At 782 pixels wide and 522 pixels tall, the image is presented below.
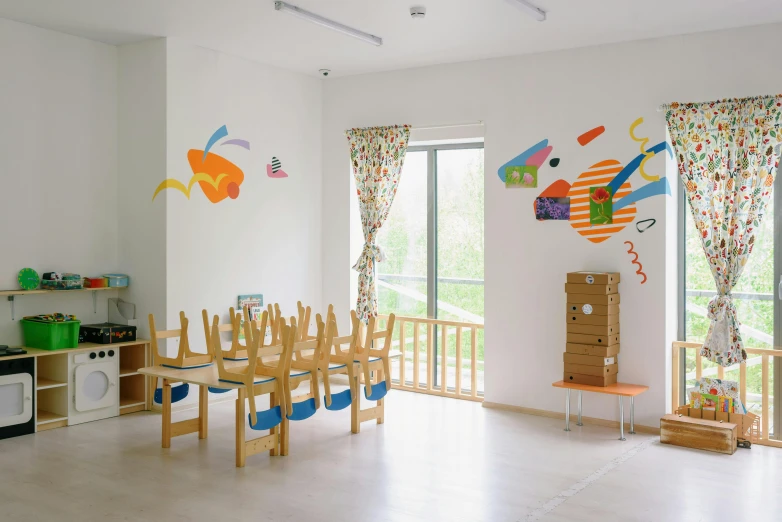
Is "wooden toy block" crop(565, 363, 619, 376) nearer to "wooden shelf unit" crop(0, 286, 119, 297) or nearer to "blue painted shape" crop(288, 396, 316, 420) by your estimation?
"blue painted shape" crop(288, 396, 316, 420)

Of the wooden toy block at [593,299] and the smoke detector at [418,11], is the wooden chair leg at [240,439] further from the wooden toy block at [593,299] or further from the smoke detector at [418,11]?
the smoke detector at [418,11]

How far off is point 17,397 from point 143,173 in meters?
1.98

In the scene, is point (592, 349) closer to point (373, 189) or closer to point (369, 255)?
point (369, 255)

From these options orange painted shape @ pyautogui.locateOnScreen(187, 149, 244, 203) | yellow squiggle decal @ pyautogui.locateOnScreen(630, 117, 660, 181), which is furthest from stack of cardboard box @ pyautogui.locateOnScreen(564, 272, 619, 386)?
orange painted shape @ pyautogui.locateOnScreen(187, 149, 244, 203)

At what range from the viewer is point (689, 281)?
5.72 metres

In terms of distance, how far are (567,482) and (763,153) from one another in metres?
2.68

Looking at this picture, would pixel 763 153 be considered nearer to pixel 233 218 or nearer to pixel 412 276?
pixel 412 276

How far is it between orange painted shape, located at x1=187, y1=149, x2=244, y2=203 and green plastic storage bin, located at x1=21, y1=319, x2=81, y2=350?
1520 mm

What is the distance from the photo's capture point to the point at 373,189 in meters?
6.86

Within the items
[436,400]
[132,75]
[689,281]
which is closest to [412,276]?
[436,400]

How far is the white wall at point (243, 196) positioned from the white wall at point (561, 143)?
2.97 ft

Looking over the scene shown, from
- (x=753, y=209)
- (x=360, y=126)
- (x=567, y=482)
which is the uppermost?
(x=360, y=126)

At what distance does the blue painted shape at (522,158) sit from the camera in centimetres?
600

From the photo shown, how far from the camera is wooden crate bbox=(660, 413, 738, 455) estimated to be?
16.3 ft
